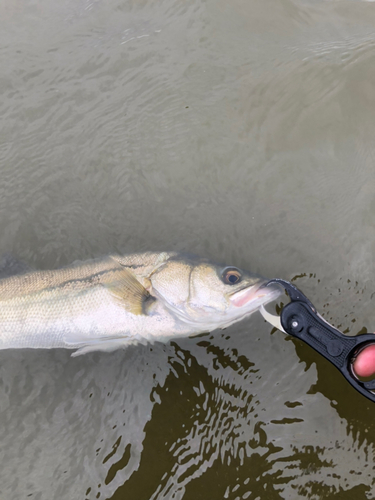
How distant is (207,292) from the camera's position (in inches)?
136

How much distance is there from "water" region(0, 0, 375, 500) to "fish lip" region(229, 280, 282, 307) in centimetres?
57

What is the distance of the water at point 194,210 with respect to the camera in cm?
357

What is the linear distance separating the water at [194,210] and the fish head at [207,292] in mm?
437

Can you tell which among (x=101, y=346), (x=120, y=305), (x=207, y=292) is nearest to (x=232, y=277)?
(x=207, y=292)

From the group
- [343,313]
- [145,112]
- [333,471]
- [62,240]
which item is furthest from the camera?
[145,112]

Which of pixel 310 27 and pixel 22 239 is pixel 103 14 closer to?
pixel 310 27

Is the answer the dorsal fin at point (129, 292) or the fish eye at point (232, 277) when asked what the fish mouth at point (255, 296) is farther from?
the dorsal fin at point (129, 292)

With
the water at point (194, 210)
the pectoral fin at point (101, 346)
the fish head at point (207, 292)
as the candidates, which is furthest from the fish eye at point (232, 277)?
the pectoral fin at point (101, 346)

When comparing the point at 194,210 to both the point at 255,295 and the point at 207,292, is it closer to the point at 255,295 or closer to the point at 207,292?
the point at 207,292

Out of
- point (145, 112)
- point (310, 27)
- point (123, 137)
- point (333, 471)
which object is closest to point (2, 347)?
point (123, 137)

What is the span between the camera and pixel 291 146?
429cm

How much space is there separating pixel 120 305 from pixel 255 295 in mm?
1280

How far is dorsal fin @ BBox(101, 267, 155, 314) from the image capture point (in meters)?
3.49

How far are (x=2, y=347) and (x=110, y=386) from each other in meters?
1.13
